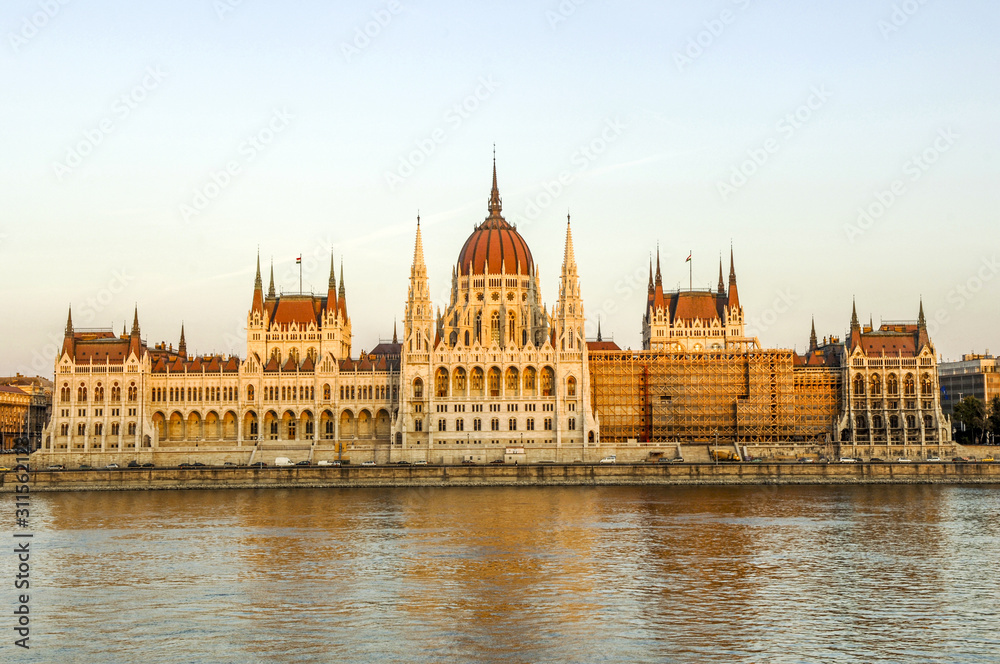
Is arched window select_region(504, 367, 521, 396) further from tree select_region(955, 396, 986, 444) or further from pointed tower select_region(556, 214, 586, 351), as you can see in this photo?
tree select_region(955, 396, 986, 444)

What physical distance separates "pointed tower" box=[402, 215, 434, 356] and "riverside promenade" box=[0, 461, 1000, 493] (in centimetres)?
2123

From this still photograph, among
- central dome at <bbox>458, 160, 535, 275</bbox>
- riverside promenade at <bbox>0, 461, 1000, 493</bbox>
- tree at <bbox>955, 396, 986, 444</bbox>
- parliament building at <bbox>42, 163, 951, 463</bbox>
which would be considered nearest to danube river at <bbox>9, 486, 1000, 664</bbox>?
riverside promenade at <bbox>0, 461, 1000, 493</bbox>

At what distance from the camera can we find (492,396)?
127125 mm

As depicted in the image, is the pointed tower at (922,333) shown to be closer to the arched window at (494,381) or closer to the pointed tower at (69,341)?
the arched window at (494,381)

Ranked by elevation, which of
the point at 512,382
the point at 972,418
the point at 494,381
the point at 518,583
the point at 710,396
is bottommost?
the point at 518,583

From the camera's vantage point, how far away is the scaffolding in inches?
5069

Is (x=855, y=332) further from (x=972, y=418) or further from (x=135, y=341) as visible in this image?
(x=135, y=341)

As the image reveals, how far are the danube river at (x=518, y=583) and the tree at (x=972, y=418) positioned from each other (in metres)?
50.3

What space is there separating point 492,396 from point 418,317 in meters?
11.8

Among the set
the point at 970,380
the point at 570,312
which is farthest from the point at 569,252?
the point at 970,380

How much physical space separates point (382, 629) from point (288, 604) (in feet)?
20.7

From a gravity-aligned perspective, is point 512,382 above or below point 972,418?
above

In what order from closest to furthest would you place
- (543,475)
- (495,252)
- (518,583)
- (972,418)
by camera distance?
(518,583) → (543,475) → (972,418) → (495,252)

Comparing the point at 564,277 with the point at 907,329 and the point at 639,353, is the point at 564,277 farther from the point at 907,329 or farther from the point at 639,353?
the point at 907,329
